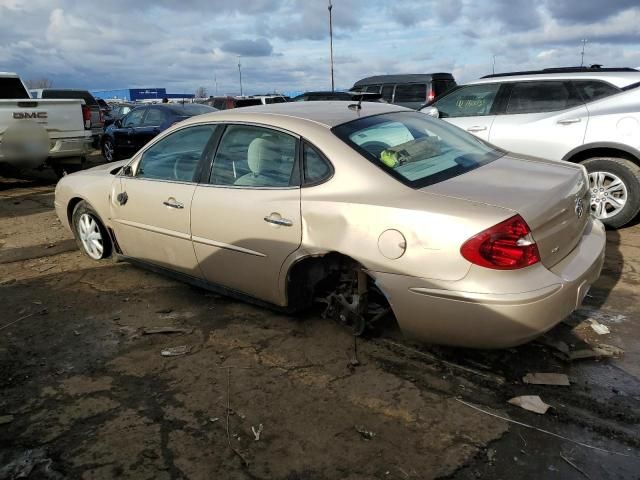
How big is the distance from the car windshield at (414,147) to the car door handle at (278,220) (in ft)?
2.01

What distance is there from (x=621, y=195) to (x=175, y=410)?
16.6 feet

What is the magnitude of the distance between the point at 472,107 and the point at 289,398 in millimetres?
5127

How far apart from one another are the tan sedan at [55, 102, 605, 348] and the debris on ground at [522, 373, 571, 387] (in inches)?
14.3

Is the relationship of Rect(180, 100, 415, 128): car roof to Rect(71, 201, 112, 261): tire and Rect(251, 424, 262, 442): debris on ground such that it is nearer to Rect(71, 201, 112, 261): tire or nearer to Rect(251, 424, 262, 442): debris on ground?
Rect(71, 201, 112, 261): tire

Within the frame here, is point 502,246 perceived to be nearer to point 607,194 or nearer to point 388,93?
point 607,194

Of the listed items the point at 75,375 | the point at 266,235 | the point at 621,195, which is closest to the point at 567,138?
the point at 621,195

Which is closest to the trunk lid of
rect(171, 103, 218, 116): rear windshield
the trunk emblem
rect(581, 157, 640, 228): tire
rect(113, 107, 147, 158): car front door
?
the trunk emblem

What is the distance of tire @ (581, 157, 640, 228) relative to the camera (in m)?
5.49

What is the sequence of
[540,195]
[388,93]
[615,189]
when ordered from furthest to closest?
[388,93], [615,189], [540,195]

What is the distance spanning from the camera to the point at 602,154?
5.72 meters

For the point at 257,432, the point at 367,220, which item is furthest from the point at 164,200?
the point at 257,432

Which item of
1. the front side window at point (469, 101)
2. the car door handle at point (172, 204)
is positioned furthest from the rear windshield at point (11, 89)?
the front side window at point (469, 101)

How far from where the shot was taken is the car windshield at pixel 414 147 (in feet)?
10.3

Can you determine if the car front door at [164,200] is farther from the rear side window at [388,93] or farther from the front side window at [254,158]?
the rear side window at [388,93]
